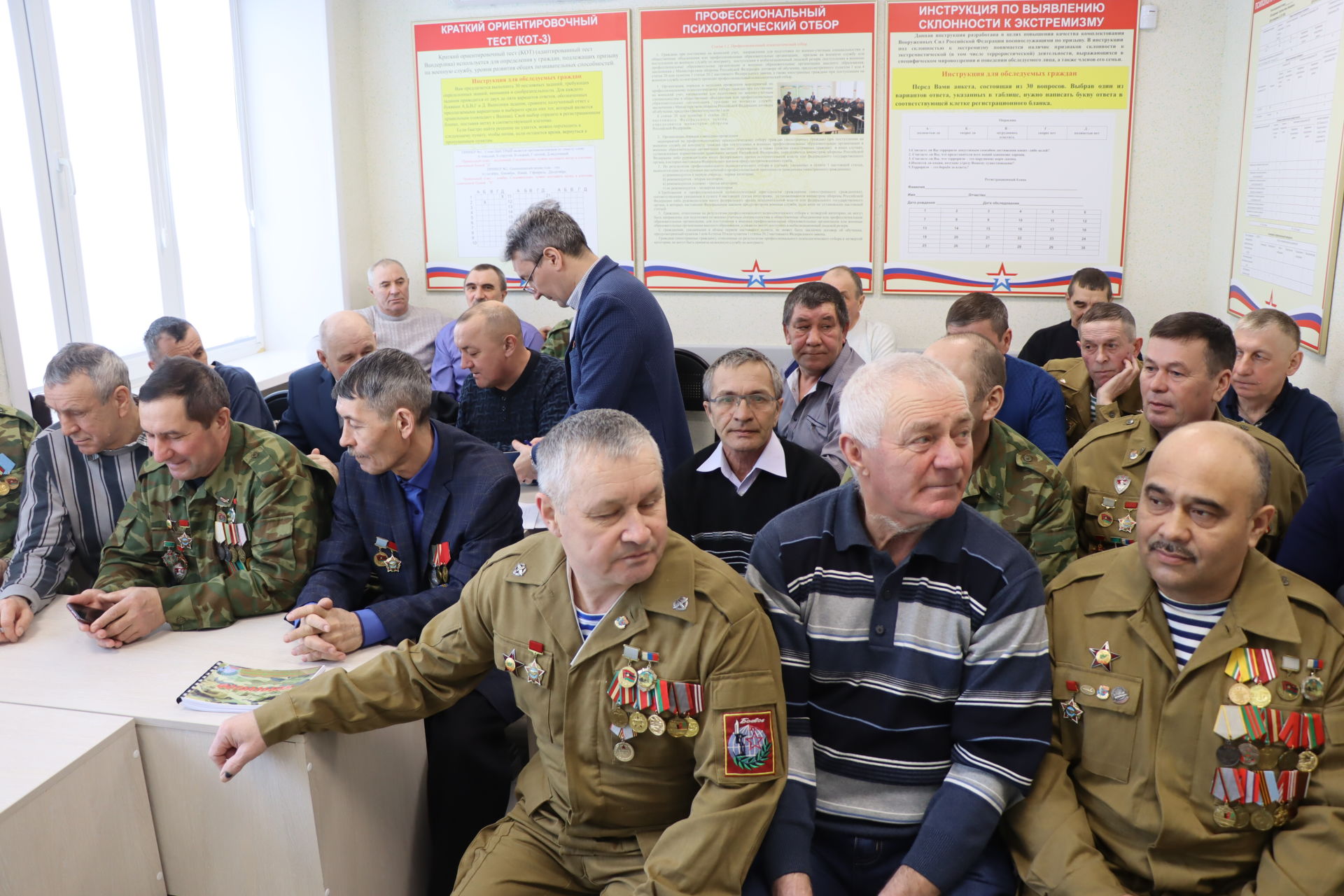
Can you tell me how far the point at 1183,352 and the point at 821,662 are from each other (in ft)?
4.89

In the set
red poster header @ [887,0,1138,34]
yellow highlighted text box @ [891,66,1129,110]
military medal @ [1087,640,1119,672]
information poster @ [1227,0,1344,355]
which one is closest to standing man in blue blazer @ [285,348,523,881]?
military medal @ [1087,640,1119,672]

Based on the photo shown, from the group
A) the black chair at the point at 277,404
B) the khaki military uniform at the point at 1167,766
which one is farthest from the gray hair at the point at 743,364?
the black chair at the point at 277,404

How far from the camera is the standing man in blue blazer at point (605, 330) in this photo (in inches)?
121

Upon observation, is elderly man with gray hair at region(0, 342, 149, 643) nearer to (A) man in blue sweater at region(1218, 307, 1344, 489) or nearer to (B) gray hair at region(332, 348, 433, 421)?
(B) gray hair at region(332, 348, 433, 421)

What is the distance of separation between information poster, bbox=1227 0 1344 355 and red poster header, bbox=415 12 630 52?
121 inches

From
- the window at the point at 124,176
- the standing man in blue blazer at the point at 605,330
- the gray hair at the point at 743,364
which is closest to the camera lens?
the gray hair at the point at 743,364

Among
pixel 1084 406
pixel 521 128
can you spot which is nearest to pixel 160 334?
pixel 521 128

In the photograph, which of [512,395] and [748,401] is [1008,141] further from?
[748,401]

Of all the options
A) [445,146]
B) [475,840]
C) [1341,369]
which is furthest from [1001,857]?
[445,146]

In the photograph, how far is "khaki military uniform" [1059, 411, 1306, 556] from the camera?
2.42m

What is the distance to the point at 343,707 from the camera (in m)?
1.88

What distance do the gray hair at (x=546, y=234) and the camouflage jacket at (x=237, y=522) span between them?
1044mm

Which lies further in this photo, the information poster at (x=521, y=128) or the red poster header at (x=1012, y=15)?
the information poster at (x=521, y=128)

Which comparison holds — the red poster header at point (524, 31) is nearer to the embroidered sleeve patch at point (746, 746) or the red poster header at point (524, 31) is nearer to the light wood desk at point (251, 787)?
the light wood desk at point (251, 787)
